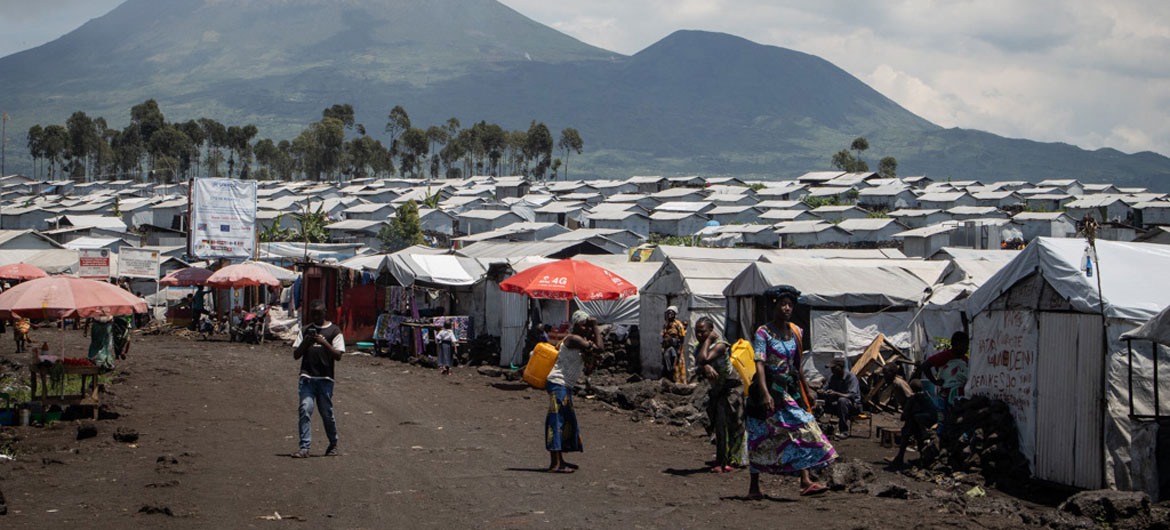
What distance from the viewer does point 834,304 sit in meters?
16.8

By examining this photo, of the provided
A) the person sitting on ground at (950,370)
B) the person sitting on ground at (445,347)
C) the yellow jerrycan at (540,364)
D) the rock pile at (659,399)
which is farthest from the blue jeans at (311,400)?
the person sitting on ground at (445,347)

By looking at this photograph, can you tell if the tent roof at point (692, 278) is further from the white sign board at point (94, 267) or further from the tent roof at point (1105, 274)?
the white sign board at point (94, 267)

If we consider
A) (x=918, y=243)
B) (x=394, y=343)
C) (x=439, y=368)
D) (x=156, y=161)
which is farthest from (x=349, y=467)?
(x=156, y=161)

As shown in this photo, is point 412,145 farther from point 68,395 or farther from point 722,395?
point 722,395

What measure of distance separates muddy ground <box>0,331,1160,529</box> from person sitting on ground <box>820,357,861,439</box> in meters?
0.58

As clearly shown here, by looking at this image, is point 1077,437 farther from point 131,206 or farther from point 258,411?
point 131,206

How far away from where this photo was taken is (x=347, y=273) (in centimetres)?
2669

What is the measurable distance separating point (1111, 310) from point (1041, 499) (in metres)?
1.77

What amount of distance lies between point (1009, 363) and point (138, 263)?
29232mm

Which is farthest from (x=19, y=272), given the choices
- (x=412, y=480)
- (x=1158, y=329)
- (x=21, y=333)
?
(x=1158, y=329)

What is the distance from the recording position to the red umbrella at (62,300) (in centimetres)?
1263

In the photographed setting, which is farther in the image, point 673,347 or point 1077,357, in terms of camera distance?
point 673,347

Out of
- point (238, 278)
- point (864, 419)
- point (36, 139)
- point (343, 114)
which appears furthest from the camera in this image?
point (343, 114)

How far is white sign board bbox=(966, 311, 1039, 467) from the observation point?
939 cm
